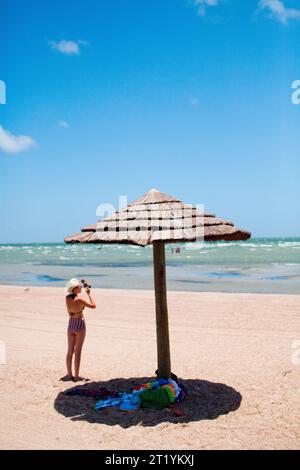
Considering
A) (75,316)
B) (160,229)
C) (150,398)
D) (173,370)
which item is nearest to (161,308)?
(150,398)

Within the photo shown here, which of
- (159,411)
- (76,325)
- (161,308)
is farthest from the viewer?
(76,325)

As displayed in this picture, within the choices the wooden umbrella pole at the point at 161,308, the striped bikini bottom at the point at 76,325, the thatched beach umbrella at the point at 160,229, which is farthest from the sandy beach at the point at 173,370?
the thatched beach umbrella at the point at 160,229

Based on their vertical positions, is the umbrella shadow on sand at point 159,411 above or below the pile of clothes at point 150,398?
below

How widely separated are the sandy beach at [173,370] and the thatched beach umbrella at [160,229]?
39.4 inches

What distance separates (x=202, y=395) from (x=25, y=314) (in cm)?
796

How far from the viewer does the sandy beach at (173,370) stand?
4691 millimetres

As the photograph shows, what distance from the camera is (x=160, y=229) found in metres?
5.14

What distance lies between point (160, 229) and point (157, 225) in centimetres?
7

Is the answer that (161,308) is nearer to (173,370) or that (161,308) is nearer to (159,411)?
(159,411)

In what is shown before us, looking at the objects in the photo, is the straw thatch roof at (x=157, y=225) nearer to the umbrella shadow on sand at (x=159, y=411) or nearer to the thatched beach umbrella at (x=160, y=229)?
the thatched beach umbrella at (x=160, y=229)

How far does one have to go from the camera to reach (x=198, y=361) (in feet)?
25.1
